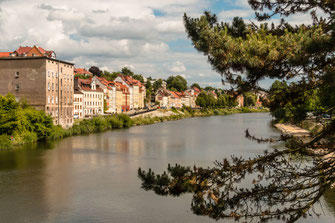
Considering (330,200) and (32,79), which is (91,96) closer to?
(32,79)

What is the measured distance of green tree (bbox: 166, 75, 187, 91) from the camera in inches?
5989

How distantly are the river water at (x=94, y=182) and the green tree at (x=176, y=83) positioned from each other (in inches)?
4638

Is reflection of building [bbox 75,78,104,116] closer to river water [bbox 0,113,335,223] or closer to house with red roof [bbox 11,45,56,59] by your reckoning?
house with red roof [bbox 11,45,56,59]

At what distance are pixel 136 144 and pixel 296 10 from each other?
27531mm

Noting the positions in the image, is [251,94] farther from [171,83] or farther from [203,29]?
[171,83]

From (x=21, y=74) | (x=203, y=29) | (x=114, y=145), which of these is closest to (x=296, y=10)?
(x=203, y=29)

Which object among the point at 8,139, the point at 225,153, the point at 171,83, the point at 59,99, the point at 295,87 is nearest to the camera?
the point at 295,87

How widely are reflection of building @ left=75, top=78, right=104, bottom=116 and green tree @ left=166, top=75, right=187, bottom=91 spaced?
83299 millimetres

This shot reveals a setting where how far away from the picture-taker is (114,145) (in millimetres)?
34125

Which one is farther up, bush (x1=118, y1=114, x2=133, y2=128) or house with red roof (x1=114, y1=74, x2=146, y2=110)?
house with red roof (x1=114, y1=74, x2=146, y2=110)

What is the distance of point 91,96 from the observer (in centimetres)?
6550

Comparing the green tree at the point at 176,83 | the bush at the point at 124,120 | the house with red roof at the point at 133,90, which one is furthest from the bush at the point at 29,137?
the green tree at the point at 176,83

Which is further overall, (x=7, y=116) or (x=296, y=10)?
(x=7, y=116)

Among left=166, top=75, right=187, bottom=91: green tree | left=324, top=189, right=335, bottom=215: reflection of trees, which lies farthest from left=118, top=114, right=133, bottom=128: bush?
left=166, top=75, right=187, bottom=91: green tree
